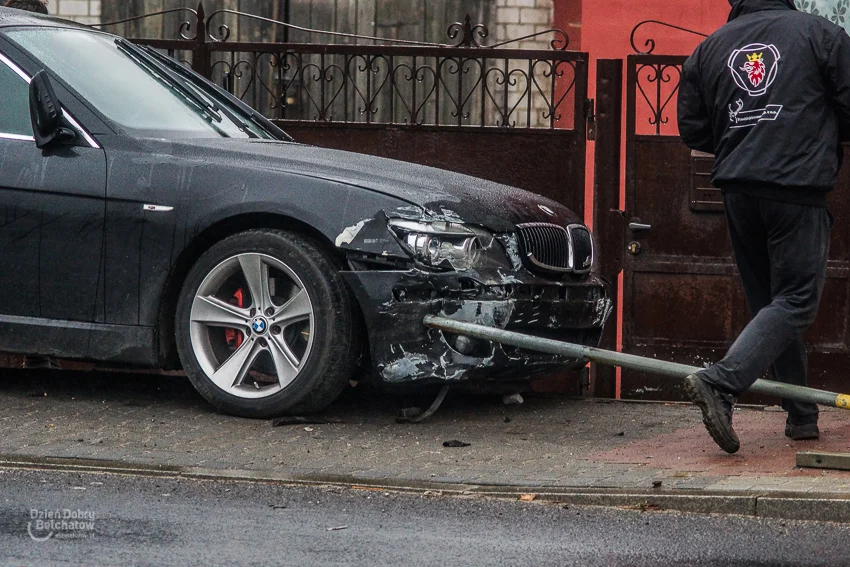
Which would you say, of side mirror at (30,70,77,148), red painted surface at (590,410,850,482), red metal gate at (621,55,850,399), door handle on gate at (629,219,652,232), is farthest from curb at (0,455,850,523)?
door handle on gate at (629,219,652,232)

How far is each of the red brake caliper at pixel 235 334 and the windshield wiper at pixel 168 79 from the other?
1.13 meters

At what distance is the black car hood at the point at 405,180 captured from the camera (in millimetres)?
6992

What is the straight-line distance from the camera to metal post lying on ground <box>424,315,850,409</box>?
A: 6086 mm

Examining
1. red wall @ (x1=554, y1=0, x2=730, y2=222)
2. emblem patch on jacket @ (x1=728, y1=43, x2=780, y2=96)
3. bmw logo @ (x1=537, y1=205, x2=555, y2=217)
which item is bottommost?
bmw logo @ (x1=537, y1=205, x2=555, y2=217)

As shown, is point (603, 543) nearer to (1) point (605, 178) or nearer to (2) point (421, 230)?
(2) point (421, 230)

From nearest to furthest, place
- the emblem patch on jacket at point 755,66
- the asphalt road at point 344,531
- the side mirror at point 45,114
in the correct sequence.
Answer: the asphalt road at point 344,531 → the emblem patch on jacket at point 755,66 → the side mirror at point 45,114

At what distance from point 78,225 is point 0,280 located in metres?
0.51

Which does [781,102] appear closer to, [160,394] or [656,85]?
[656,85]

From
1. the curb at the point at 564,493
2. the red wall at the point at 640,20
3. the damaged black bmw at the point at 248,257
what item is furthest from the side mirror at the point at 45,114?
the red wall at the point at 640,20

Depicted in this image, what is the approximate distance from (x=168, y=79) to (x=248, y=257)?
1.47 metres

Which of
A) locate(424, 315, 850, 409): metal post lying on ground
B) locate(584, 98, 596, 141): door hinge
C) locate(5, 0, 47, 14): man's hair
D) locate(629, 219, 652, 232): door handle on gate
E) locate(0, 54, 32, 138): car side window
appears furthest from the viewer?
locate(5, 0, 47, 14): man's hair

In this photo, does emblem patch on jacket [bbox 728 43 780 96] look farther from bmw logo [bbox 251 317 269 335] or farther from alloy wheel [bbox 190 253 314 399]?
bmw logo [bbox 251 317 269 335]

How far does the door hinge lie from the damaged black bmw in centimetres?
127

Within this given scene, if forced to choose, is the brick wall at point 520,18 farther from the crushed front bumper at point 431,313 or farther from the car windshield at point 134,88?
the crushed front bumper at point 431,313
